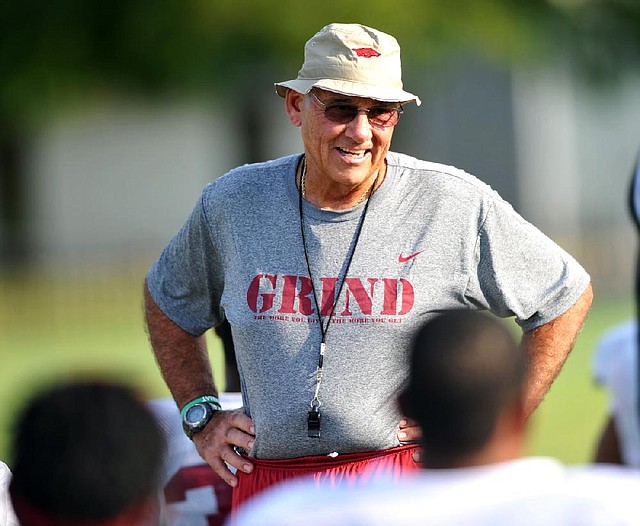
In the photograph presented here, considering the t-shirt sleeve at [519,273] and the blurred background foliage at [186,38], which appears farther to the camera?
the blurred background foliage at [186,38]

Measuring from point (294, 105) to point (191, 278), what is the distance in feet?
2.18

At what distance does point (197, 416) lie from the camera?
4602 millimetres

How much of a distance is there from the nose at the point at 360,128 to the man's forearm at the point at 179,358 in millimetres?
946

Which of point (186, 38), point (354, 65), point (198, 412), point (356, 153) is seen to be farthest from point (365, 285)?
point (186, 38)

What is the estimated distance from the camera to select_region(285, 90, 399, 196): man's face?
4297 millimetres

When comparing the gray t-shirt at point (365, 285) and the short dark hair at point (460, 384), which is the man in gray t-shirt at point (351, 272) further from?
the short dark hair at point (460, 384)

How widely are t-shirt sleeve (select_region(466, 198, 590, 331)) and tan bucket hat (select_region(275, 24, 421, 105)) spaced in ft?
1.59

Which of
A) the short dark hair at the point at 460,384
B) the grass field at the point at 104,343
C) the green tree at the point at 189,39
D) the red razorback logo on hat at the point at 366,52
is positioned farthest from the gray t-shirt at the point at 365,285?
the green tree at the point at 189,39

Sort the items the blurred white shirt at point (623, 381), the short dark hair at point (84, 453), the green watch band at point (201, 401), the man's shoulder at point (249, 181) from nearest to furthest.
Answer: the short dark hair at point (84, 453)
the blurred white shirt at point (623, 381)
the man's shoulder at point (249, 181)
the green watch band at point (201, 401)

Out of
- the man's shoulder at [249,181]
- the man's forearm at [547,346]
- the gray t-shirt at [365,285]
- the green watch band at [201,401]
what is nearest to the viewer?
the gray t-shirt at [365,285]

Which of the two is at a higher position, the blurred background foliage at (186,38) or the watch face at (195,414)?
the watch face at (195,414)

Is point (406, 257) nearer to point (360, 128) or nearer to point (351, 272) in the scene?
point (351, 272)

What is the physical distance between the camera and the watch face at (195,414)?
181 inches

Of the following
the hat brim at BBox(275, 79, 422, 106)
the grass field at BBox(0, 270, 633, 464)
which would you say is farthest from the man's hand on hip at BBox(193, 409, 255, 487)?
the grass field at BBox(0, 270, 633, 464)
